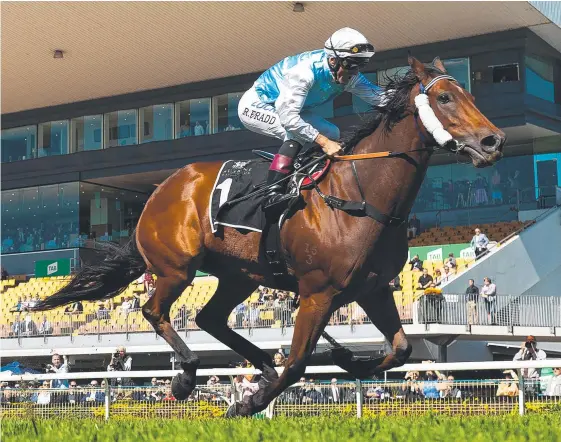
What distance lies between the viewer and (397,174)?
19.3ft

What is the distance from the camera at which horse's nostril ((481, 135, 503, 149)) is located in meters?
5.57

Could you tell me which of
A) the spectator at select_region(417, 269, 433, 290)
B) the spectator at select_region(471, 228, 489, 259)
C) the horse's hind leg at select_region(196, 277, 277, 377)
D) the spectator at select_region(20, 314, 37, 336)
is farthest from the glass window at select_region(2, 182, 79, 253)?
the horse's hind leg at select_region(196, 277, 277, 377)

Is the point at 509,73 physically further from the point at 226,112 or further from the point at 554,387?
the point at 554,387

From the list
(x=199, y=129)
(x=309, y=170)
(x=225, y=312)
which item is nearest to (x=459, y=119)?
(x=309, y=170)

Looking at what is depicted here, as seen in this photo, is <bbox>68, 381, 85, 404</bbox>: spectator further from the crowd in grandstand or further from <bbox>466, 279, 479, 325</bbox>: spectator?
<bbox>466, 279, 479, 325</bbox>: spectator

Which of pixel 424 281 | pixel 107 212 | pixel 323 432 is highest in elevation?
pixel 107 212

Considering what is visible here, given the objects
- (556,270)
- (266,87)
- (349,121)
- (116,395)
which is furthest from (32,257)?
(266,87)

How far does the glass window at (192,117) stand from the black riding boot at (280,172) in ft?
73.7

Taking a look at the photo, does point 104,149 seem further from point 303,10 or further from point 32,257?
point 303,10

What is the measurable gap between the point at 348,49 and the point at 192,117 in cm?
2330

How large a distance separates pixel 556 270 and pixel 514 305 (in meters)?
5.39

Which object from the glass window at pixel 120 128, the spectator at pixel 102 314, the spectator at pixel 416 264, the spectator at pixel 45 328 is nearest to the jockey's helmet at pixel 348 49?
the spectator at pixel 416 264

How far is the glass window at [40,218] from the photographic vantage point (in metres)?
31.5

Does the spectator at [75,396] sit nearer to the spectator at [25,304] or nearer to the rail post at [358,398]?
the spectator at [25,304]
